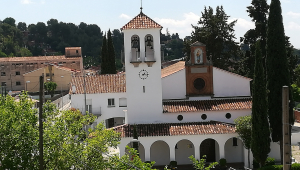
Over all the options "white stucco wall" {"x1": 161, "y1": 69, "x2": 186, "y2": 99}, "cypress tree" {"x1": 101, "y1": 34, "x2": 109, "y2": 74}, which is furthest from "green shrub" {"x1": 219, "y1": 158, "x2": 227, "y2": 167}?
"cypress tree" {"x1": 101, "y1": 34, "x2": 109, "y2": 74}

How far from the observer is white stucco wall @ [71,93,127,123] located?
44.5 metres

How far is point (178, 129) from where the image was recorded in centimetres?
3206

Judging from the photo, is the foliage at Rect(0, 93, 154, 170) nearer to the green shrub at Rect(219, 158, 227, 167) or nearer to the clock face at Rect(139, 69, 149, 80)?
the green shrub at Rect(219, 158, 227, 167)

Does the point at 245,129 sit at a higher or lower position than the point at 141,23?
lower

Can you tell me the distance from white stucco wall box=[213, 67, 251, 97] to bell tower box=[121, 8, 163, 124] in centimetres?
509

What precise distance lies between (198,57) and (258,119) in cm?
869

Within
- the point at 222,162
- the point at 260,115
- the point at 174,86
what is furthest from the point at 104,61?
the point at 260,115

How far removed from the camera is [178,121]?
33.6 m

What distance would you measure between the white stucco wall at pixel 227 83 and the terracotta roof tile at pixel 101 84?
12.1 meters

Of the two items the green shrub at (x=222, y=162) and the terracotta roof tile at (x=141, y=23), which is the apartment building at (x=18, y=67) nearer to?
the terracotta roof tile at (x=141, y=23)

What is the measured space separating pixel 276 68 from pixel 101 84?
67.7 feet

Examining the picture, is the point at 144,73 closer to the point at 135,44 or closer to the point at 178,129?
the point at 135,44

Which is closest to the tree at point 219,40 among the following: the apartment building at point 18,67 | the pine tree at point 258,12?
the pine tree at point 258,12

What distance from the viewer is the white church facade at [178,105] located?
1248 inches
